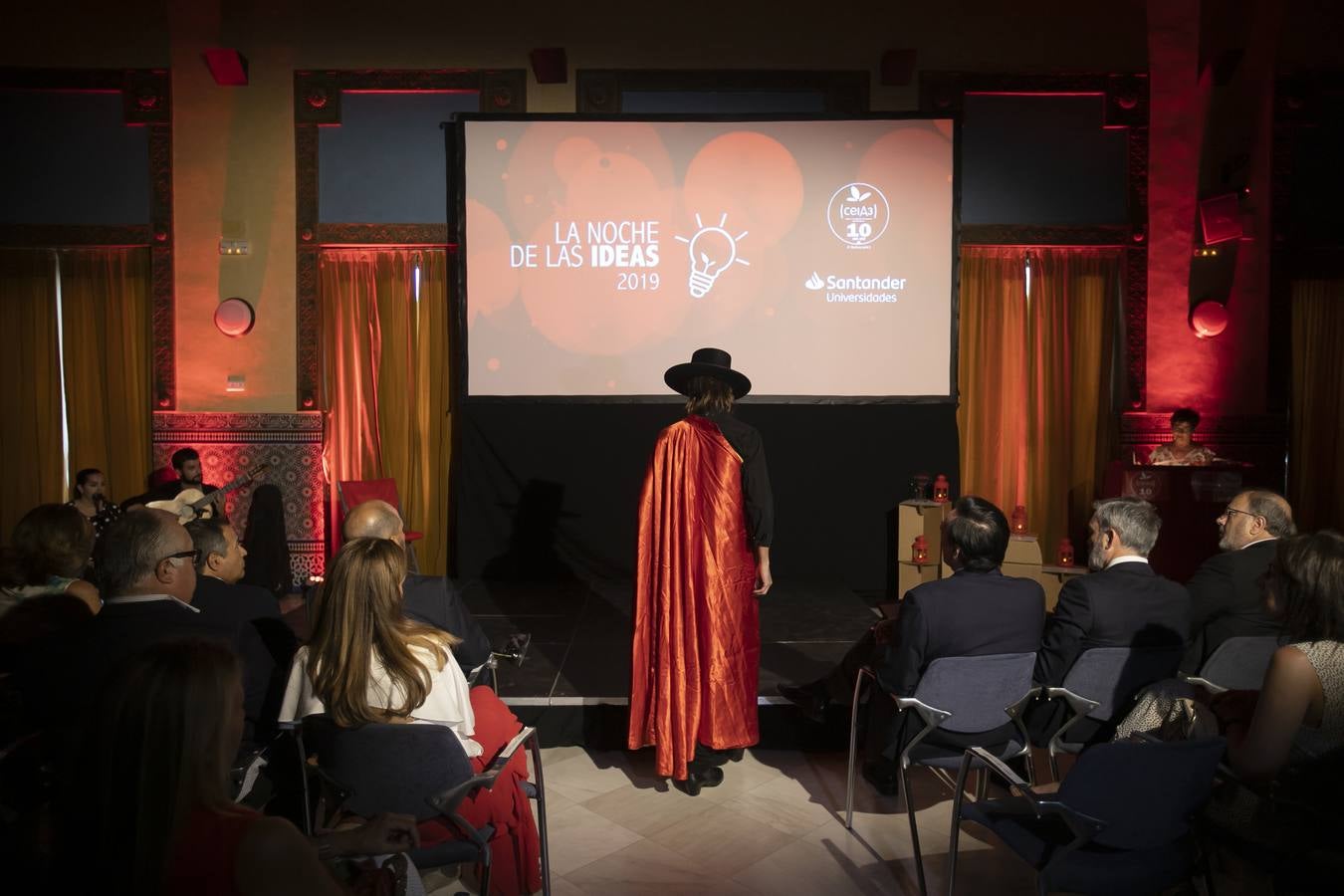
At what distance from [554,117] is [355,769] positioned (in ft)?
17.7

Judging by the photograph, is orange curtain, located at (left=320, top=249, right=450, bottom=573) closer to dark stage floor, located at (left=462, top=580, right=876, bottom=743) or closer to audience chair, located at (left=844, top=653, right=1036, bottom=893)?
dark stage floor, located at (left=462, top=580, right=876, bottom=743)

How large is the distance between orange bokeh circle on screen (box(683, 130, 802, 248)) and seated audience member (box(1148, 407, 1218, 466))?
2.94m

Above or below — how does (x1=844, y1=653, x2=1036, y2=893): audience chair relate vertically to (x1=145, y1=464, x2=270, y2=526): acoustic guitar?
below

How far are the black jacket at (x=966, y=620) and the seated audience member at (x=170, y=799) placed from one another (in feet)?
6.44

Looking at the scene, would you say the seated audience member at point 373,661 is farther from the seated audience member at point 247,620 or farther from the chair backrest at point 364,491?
the chair backrest at point 364,491

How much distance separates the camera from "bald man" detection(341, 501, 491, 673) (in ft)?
9.49

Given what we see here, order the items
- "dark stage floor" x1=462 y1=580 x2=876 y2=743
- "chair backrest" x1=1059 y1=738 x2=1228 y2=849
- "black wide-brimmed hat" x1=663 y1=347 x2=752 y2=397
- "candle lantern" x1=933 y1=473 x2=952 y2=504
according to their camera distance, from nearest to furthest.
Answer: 1. "chair backrest" x1=1059 y1=738 x2=1228 y2=849
2. "black wide-brimmed hat" x1=663 y1=347 x2=752 y2=397
3. "dark stage floor" x1=462 y1=580 x2=876 y2=743
4. "candle lantern" x1=933 y1=473 x2=952 y2=504

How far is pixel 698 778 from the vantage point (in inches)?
145

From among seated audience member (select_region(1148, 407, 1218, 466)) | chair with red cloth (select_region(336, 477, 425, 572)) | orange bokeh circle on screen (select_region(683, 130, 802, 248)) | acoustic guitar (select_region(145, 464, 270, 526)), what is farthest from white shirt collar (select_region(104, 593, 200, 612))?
seated audience member (select_region(1148, 407, 1218, 466))

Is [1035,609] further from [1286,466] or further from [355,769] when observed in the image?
[1286,466]

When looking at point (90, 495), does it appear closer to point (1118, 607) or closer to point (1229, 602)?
point (1118, 607)

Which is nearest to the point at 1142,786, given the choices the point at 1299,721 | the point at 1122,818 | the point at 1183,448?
the point at 1122,818

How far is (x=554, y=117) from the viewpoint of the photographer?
6.68m

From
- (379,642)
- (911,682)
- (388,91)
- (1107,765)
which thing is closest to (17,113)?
(388,91)
